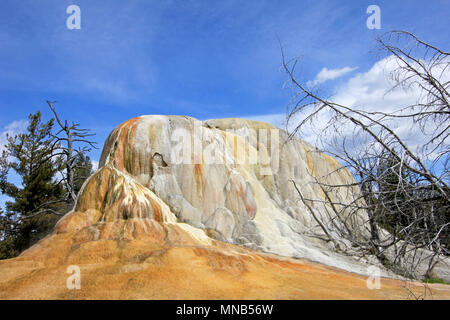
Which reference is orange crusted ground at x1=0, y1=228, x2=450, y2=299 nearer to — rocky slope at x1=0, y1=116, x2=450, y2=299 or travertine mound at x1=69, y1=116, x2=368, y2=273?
rocky slope at x1=0, y1=116, x2=450, y2=299

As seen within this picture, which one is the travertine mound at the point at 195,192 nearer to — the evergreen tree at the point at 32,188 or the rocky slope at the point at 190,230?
the rocky slope at the point at 190,230

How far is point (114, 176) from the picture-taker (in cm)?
832

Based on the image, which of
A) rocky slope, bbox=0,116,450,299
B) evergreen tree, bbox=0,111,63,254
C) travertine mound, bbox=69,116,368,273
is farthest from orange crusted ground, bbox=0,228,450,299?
evergreen tree, bbox=0,111,63,254

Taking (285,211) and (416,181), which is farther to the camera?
(285,211)

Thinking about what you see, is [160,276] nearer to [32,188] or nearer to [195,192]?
[195,192]

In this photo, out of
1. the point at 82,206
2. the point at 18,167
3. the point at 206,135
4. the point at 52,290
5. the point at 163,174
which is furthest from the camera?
the point at 18,167

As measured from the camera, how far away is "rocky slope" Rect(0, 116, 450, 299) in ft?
17.2

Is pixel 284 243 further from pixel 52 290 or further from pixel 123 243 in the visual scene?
pixel 52 290

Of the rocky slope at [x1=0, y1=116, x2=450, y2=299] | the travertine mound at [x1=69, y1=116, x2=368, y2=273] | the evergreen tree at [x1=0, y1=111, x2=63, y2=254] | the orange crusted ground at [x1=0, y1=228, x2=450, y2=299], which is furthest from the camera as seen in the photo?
the evergreen tree at [x1=0, y1=111, x2=63, y2=254]

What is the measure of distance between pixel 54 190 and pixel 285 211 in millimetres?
11829

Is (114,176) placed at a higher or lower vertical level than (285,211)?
higher

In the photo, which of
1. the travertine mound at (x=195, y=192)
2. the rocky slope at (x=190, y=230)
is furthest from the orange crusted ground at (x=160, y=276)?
the travertine mound at (x=195, y=192)

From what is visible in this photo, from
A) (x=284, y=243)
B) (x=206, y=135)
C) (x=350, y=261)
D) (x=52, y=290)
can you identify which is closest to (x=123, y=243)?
(x=52, y=290)

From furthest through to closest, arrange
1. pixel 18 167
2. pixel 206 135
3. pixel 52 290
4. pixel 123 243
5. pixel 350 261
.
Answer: pixel 18 167, pixel 206 135, pixel 350 261, pixel 123 243, pixel 52 290
